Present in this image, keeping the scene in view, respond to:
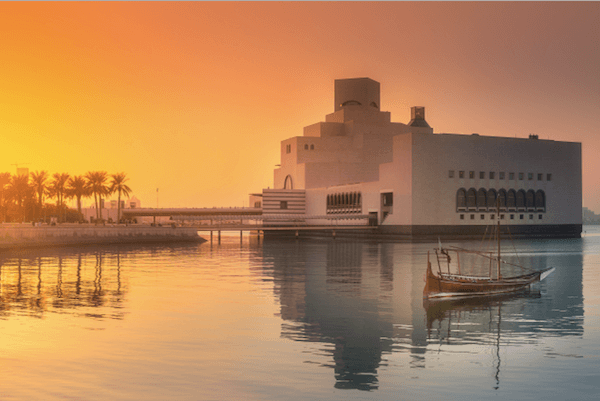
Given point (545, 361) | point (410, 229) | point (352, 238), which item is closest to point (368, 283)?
point (545, 361)

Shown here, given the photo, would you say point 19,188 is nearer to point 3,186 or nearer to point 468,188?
point 3,186

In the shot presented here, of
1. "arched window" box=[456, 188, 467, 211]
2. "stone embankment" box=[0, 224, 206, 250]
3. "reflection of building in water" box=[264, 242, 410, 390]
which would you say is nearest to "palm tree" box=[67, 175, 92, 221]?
"stone embankment" box=[0, 224, 206, 250]

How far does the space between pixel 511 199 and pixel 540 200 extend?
23.6 feet

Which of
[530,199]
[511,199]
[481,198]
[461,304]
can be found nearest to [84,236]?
[481,198]

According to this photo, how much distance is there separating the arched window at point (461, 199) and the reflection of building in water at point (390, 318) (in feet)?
234

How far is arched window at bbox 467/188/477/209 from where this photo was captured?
111 m

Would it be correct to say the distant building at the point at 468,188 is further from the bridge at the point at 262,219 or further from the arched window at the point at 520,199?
the bridge at the point at 262,219

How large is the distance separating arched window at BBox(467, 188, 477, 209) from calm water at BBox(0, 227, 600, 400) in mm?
77572

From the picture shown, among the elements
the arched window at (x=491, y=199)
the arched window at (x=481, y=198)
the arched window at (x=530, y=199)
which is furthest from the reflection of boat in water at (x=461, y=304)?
the arched window at (x=530, y=199)

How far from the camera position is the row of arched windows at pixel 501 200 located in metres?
111

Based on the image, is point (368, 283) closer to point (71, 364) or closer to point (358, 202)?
point (71, 364)

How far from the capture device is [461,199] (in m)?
110

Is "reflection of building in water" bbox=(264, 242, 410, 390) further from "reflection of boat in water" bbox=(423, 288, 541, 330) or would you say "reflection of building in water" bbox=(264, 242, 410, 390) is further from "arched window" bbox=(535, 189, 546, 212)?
"arched window" bbox=(535, 189, 546, 212)

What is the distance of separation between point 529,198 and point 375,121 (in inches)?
1965
